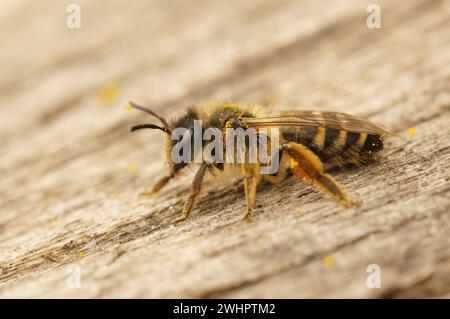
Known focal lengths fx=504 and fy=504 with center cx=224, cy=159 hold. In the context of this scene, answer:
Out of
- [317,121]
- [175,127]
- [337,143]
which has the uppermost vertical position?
[175,127]

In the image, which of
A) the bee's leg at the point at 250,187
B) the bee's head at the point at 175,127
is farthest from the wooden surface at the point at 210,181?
the bee's head at the point at 175,127

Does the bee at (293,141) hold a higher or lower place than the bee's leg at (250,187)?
higher

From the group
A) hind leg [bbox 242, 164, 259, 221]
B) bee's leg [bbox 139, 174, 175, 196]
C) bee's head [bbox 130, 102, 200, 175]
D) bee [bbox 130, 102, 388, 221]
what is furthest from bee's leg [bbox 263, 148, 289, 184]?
bee's leg [bbox 139, 174, 175, 196]

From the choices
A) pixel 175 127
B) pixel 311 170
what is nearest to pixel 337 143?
pixel 311 170

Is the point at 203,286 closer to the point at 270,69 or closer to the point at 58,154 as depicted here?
the point at 58,154

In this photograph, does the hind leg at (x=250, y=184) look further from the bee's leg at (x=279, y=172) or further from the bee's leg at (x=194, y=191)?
the bee's leg at (x=194, y=191)

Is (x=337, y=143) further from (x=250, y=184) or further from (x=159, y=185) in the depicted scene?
(x=159, y=185)
